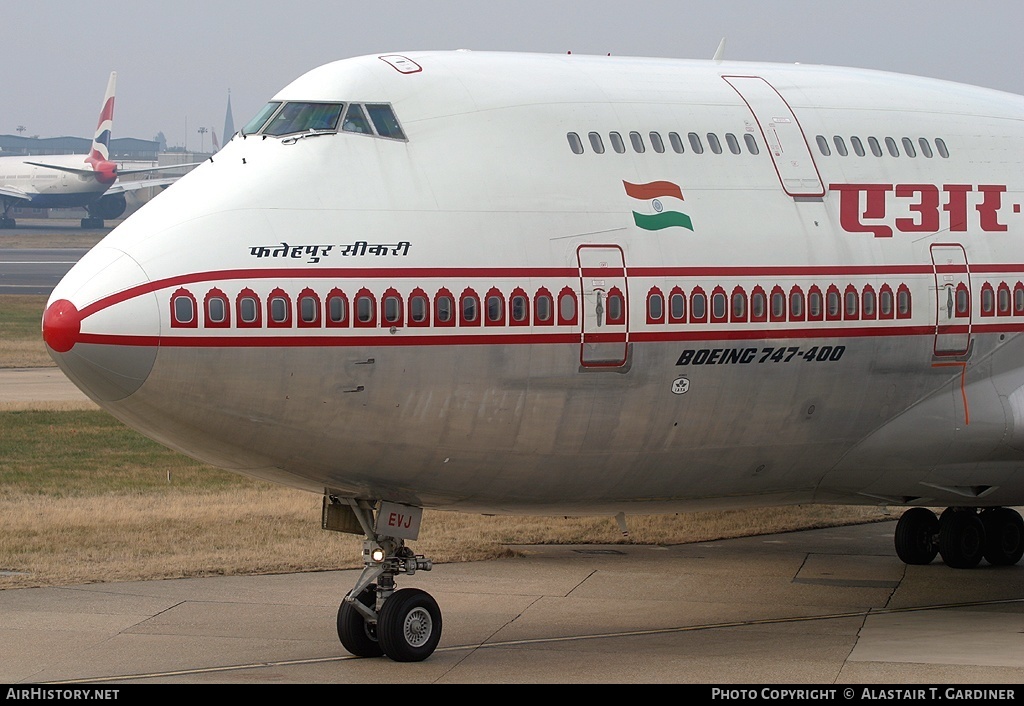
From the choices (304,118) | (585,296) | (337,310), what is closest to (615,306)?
(585,296)

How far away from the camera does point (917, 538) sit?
74.8ft

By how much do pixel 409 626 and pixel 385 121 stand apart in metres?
5.14

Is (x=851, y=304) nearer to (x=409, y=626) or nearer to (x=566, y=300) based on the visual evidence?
(x=566, y=300)

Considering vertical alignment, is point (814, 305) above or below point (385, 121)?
below

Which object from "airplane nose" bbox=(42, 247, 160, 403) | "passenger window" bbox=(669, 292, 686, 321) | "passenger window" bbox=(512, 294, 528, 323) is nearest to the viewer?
"airplane nose" bbox=(42, 247, 160, 403)

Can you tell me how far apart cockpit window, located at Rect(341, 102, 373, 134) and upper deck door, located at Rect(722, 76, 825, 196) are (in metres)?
4.61

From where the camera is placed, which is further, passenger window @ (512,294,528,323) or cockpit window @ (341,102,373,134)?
cockpit window @ (341,102,373,134)

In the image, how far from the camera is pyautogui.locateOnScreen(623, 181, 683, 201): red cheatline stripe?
1614cm

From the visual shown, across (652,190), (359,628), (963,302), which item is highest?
(652,190)

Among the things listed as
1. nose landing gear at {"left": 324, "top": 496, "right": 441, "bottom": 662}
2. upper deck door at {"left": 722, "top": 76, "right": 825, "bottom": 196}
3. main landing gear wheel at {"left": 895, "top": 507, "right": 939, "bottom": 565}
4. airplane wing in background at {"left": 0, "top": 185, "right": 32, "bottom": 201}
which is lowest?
main landing gear wheel at {"left": 895, "top": 507, "right": 939, "bottom": 565}

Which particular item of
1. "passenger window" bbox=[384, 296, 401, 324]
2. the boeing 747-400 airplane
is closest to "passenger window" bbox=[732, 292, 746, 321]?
the boeing 747-400 airplane

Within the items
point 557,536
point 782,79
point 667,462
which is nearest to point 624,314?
point 667,462

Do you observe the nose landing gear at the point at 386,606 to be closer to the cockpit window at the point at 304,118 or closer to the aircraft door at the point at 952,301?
the cockpit window at the point at 304,118

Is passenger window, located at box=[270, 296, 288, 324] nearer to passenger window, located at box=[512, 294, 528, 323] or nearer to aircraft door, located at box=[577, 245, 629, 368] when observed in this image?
passenger window, located at box=[512, 294, 528, 323]
